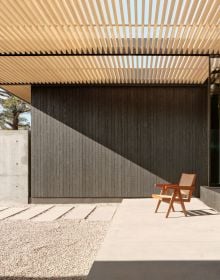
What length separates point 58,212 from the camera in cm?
950

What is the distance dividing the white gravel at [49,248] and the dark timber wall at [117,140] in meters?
2.93

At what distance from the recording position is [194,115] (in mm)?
10992

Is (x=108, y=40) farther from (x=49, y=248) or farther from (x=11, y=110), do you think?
(x=11, y=110)

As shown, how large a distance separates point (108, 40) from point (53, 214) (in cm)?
412

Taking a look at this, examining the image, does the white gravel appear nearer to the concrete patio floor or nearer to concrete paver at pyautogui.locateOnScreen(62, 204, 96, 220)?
the concrete patio floor

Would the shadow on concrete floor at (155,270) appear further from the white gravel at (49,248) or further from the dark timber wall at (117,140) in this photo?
the dark timber wall at (117,140)

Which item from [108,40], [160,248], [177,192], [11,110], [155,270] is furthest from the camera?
[11,110]

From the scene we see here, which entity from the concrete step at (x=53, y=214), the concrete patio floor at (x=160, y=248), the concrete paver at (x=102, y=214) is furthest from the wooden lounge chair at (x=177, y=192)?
the concrete step at (x=53, y=214)

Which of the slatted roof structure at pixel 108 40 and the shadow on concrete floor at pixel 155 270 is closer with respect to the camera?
the shadow on concrete floor at pixel 155 270

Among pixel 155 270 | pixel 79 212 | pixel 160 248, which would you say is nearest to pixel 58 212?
pixel 79 212

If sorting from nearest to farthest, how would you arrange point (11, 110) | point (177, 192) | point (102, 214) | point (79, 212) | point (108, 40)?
point (177, 192)
point (108, 40)
point (102, 214)
point (79, 212)
point (11, 110)

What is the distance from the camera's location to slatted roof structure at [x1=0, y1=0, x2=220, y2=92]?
579 cm

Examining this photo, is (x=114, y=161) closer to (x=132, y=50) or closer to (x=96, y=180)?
(x=96, y=180)

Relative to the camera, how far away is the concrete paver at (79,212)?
341 inches
